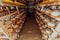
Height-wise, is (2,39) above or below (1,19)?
below

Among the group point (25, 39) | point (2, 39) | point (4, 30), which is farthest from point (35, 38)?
point (4, 30)

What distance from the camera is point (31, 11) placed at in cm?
1247

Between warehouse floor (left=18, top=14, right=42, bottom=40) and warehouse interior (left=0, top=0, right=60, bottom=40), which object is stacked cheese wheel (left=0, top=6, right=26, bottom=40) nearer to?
warehouse interior (left=0, top=0, right=60, bottom=40)

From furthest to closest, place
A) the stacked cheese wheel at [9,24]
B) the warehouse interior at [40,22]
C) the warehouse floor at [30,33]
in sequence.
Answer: the warehouse floor at [30,33] < the stacked cheese wheel at [9,24] < the warehouse interior at [40,22]

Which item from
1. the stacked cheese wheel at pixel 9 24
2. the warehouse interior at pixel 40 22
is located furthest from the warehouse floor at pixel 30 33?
the stacked cheese wheel at pixel 9 24

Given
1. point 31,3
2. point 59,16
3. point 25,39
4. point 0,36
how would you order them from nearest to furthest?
1. point 59,16
2. point 0,36
3. point 25,39
4. point 31,3

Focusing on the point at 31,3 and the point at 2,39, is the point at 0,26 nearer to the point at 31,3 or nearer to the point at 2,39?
the point at 2,39

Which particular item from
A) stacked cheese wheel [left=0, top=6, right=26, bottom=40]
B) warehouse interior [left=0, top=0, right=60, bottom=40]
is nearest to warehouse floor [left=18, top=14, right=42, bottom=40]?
warehouse interior [left=0, top=0, right=60, bottom=40]

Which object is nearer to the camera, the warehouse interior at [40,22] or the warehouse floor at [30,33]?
the warehouse interior at [40,22]

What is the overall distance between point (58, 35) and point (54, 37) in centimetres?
13

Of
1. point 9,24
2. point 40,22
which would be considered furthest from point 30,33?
point 9,24

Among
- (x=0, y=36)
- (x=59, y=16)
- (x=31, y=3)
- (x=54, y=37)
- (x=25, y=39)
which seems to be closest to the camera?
(x=59, y=16)

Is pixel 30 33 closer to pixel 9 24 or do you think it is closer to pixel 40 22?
pixel 40 22

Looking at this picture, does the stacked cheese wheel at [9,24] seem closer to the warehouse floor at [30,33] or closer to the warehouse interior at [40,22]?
the warehouse interior at [40,22]
